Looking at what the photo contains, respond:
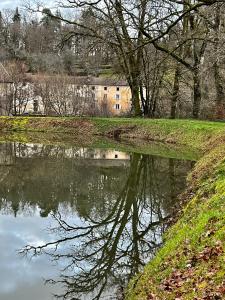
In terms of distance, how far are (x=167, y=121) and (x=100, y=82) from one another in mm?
43742

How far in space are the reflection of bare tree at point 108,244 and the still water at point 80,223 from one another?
2cm

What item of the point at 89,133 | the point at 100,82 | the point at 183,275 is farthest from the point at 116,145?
the point at 100,82

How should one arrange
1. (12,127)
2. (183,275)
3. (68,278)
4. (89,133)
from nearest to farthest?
(183,275) < (68,278) < (89,133) < (12,127)

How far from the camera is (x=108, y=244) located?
11.0 m

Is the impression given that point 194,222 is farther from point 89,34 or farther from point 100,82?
point 100,82

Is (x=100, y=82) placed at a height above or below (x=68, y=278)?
above

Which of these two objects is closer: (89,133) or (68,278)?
(68,278)

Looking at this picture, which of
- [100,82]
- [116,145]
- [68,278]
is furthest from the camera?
[100,82]

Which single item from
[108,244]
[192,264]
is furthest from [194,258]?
[108,244]

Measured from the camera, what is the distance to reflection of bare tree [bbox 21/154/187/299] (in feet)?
29.8

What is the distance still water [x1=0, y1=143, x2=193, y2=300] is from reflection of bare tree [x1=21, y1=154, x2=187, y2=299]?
0.06 ft

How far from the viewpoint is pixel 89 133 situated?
135 feet

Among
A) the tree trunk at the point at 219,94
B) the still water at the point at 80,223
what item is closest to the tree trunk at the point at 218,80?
the tree trunk at the point at 219,94

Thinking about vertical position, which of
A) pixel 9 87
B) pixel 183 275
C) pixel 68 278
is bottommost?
pixel 68 278
